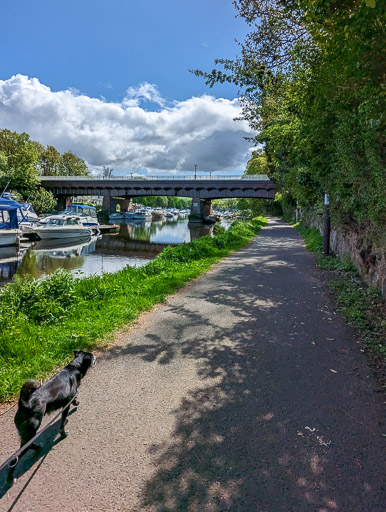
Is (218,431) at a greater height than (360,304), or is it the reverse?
(360,304)

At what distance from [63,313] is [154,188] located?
52.3m

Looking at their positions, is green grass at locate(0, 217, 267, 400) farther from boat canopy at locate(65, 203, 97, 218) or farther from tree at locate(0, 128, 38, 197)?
tree at locate(0, 128, 38, 197)

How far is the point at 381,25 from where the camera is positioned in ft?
11.8

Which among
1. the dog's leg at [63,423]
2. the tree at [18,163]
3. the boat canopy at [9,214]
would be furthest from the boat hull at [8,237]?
the tree at [18,163]

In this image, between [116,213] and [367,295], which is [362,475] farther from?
[116,213]

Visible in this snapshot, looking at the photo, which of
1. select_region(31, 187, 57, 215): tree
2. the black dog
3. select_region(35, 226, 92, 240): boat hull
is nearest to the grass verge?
the black dog

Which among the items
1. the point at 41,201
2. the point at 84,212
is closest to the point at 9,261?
the point at 41,201

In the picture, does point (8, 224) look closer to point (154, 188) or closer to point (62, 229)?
point (62, 229)

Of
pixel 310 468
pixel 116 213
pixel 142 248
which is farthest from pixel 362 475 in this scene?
pixel 116 213

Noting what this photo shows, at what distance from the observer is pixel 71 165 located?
7581 cm

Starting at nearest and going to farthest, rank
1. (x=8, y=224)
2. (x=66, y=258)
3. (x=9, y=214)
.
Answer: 1. (x=66, y=258)
2. (x=8, y=224)
3. (x=9, y=214)

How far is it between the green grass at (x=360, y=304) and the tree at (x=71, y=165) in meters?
76.1

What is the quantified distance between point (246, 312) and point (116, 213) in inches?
2357

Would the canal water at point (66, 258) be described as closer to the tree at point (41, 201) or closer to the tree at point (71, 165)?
the tree at point (41, 201)
